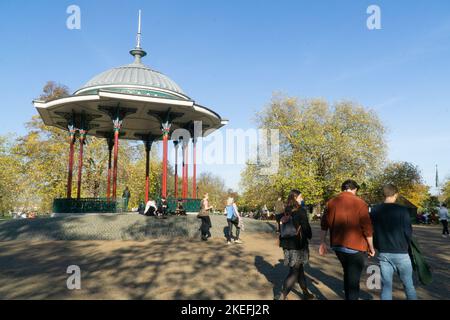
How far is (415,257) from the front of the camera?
15.2ft

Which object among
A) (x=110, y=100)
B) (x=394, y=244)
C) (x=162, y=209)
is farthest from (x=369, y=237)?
(x=110, y=100)

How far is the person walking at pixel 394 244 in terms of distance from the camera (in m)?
4.51

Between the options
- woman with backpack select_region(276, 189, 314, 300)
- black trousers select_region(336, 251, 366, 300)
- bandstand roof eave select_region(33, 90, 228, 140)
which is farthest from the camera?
bandstand roof eave select_region(33, 90, 228, 140)

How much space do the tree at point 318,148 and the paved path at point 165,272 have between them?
21755 mm

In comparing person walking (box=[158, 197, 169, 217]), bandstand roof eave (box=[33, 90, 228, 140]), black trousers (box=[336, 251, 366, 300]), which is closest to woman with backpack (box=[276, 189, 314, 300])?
black trousers (box=[336, 251, 366, 300])

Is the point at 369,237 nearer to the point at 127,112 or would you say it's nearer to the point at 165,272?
the point at 165,272

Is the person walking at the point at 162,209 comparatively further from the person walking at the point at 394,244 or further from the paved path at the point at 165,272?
the person walking at the point at 394,244

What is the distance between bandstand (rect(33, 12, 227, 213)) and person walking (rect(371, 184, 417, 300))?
15491mm

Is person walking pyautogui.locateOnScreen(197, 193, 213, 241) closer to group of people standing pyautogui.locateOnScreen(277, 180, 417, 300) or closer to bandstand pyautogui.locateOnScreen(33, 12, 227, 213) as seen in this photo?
bandstand pyautogui.locateOnScreen(33, 12, 227, 213)

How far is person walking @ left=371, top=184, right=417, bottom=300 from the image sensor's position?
14.8 ft

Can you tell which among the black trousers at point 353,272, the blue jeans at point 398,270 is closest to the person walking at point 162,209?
the black trousers at point 353,272

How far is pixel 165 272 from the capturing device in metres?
7.76

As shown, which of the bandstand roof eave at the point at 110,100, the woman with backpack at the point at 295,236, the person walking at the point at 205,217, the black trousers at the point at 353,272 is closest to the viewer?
the black trousers at the point at 353,272
